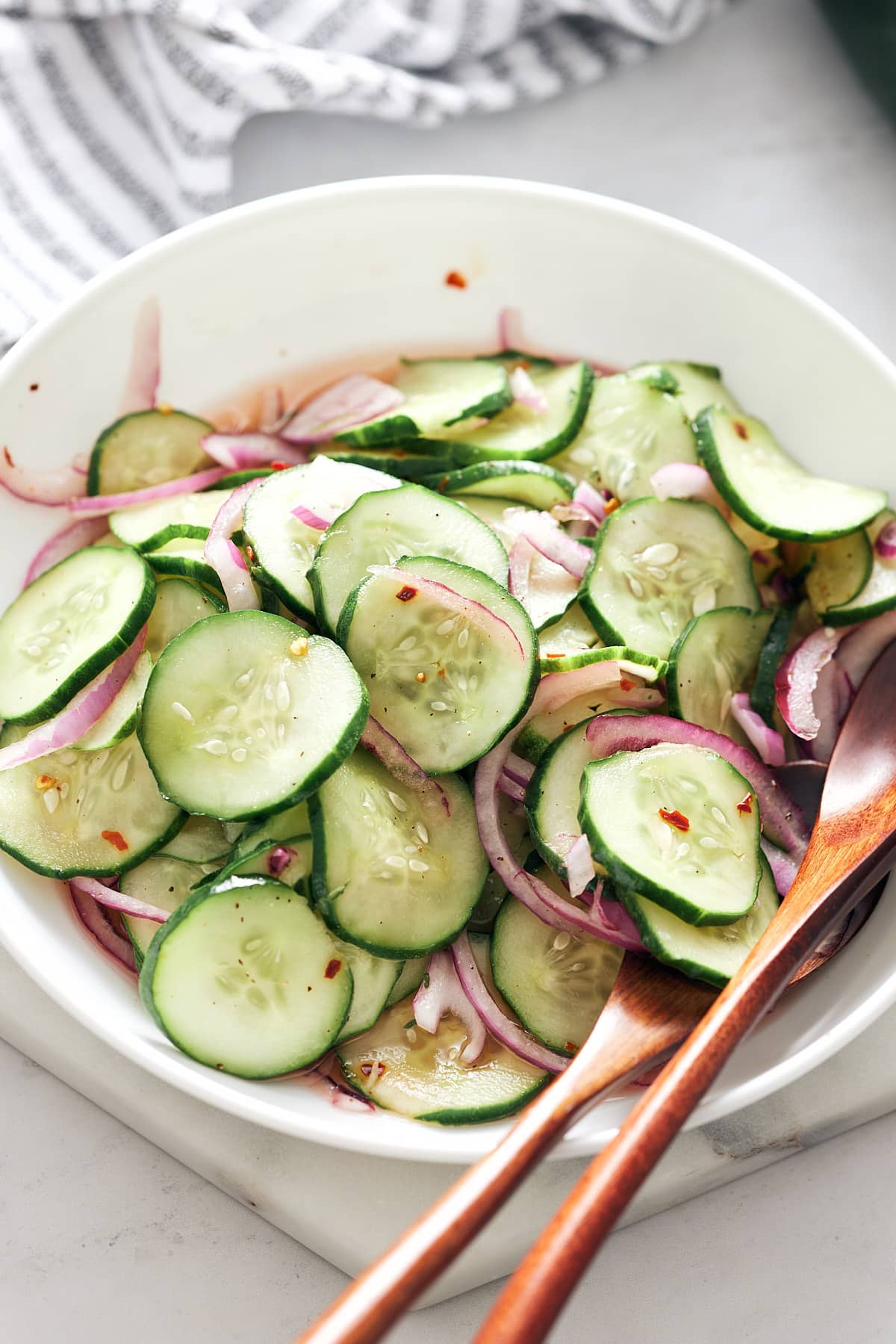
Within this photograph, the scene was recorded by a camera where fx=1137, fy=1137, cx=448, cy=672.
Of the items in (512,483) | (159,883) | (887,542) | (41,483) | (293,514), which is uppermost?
(41,483)

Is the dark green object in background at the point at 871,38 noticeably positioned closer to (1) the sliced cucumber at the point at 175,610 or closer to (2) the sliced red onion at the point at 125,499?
(2) the sliced red onion at the point at 125,499

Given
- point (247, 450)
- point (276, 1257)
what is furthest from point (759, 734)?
point (276, 1257)

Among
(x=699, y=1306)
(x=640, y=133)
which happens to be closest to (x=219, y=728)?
(x=699, y=1306)

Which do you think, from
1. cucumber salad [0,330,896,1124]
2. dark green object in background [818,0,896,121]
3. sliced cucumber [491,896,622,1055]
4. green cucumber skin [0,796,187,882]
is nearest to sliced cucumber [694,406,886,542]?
cucumber salad [0,330,896,1124]

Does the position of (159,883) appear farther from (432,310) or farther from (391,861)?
(432,310)

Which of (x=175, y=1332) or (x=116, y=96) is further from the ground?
(x=116, y=96)

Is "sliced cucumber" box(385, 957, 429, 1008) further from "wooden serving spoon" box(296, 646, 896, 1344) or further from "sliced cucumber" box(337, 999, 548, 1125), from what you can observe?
"wooden serving spoon" box(296, 646, 896, 1344)

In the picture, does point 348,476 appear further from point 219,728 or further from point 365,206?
point 365,206
